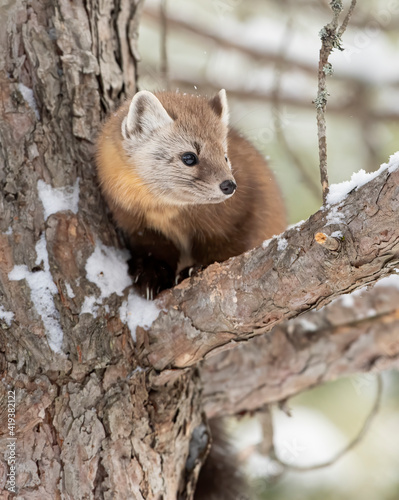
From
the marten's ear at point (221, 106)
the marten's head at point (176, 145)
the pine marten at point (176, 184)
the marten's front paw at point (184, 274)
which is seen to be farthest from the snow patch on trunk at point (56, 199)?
the marten's ear at point (221, 106)

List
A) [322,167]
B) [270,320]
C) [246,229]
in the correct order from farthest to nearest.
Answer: [246,229]
[270,320]
[322,167]

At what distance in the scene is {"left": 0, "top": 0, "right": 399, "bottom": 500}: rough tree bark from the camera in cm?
215

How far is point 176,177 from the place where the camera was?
2732 mm

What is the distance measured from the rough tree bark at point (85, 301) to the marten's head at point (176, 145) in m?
0.31

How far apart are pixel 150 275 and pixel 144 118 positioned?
0.74 m

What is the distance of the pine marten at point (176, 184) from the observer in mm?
2695

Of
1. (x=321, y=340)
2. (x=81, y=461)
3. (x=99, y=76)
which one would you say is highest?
(x=99, y=76)

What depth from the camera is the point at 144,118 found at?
109 inches

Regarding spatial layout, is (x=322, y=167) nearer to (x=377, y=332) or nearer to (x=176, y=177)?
(x=176, y=177)

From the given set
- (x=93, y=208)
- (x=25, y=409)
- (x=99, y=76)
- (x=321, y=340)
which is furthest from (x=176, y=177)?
(x=321, y=340)

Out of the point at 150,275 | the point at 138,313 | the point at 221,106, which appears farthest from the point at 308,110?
the point at 138,313

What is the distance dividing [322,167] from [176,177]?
885 millimetres

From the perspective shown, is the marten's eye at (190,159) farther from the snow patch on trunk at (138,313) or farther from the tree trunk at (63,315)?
the snow patch on trunk at (138,313)

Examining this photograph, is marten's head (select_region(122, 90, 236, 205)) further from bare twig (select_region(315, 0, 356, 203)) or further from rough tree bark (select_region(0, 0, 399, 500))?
bare twig (select_region(315, 0, 356, 203))
